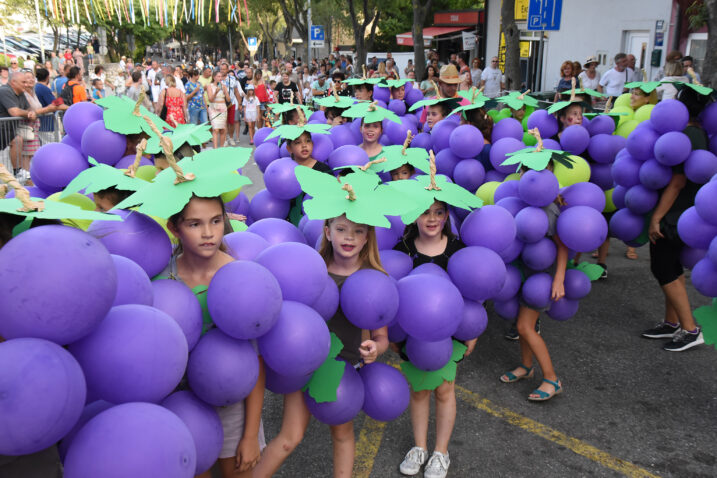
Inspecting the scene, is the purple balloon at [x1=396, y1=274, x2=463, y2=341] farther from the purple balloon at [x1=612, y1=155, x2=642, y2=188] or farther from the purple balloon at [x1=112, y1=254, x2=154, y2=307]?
the purple balloon at [x1=612, y1=155, x2=642, y2=188]

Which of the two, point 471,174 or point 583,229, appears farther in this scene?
point 471,174

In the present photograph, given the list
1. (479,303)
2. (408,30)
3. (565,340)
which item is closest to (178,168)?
(479,303)

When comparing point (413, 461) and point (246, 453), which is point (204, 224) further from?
point (413, 461)

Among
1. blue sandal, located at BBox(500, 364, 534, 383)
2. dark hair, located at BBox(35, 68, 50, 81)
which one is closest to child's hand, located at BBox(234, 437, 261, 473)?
blue sandal, located at BBox(500, 364, 534, 383)

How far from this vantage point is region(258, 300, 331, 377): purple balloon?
2068mm

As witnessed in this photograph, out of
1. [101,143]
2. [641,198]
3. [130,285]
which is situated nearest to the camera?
[130,285]

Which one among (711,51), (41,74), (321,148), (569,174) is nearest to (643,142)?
(569,174)

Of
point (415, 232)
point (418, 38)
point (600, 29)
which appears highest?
point (600, 29)

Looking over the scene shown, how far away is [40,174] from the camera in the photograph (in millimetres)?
3539

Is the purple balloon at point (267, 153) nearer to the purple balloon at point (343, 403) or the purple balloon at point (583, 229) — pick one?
the purple balloon at point (583, 229)

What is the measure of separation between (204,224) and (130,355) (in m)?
0.76

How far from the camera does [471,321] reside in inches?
118

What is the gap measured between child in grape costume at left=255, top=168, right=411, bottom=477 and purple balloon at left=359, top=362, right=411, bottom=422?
0.10m

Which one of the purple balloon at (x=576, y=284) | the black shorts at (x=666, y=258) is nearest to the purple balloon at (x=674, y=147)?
the black shorts at (x=666, y=258)
